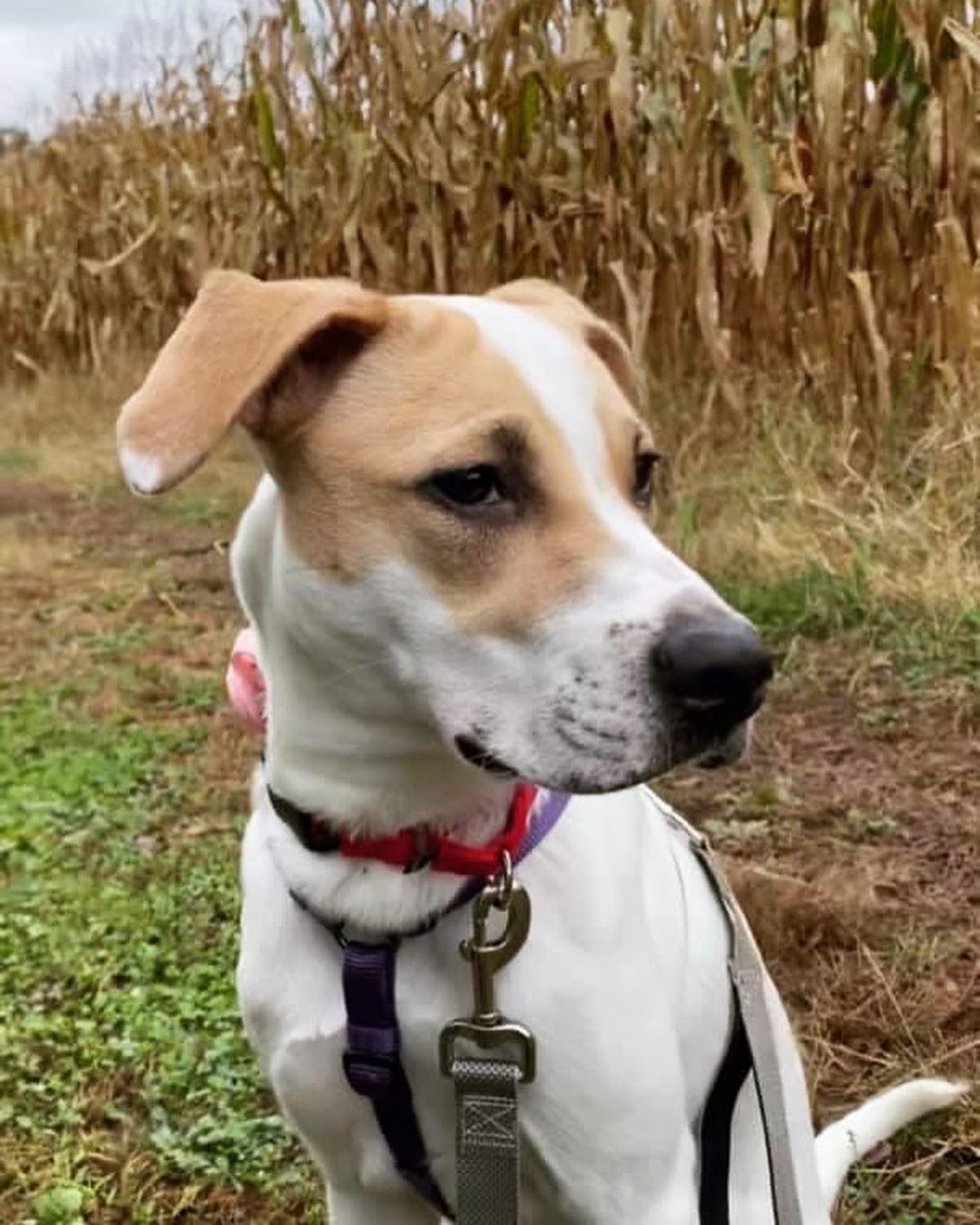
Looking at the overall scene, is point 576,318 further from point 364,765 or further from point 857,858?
point 857,858

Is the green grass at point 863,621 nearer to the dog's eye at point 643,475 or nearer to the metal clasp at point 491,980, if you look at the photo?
the dog's eye at point 643,475

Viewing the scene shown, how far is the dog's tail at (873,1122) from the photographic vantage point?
2520 millimetres

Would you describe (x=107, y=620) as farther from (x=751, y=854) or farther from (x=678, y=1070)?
(x=678, y=1070)

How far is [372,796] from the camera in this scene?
6.75ft

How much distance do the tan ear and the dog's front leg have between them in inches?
51.2

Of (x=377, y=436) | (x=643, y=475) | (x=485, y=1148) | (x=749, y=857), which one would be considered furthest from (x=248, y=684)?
(x=749, y=857)

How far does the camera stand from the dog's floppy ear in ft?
5.97

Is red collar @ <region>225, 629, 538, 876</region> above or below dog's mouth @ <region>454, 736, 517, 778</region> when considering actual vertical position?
below

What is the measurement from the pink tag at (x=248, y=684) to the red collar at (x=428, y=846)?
10.6 inches

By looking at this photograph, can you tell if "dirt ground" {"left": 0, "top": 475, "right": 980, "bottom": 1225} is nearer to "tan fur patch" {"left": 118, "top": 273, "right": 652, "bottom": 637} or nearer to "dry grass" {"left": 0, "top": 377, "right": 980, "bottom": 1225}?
"dry grass" {"left": 0, "top": 377, "right": 980, "bottom": 1225}

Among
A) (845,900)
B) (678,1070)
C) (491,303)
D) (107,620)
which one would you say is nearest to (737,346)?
(107,620)

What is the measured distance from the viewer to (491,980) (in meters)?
1.93

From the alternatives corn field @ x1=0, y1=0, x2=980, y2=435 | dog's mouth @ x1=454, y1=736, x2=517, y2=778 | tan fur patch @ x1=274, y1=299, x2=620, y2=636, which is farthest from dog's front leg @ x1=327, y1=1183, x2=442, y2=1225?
corn field @ x1=0, y1=0, x2=980, y2=435

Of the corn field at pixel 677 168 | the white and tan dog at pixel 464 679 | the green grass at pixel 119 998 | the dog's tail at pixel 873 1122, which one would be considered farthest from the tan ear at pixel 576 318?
the corn field at pixel 677 168
